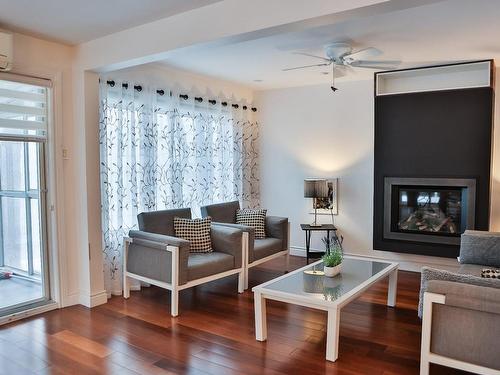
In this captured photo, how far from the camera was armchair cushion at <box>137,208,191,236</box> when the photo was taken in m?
4.22

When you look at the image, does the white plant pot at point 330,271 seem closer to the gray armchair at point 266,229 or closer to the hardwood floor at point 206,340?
the hardwood floor at point 206,340

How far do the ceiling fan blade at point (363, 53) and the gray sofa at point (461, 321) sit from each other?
2.16m

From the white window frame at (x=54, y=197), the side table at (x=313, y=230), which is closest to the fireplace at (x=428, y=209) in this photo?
the side table at (x=313, y=230)

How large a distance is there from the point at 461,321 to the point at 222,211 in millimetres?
3307

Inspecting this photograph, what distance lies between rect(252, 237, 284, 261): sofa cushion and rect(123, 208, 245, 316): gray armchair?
0.31 m

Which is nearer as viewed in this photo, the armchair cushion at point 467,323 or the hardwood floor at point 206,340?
the armchair cushion at point 467,323

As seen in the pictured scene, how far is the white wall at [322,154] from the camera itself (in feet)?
18.2

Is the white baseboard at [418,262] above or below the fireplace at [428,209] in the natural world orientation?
below

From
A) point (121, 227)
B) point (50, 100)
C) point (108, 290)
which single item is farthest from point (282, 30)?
point (108, 290)

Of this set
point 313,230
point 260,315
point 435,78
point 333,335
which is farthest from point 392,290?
point 435,78

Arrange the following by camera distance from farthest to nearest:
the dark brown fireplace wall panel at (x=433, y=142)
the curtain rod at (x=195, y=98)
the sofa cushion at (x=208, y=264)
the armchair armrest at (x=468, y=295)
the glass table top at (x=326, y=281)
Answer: the dark brown fireplace wall panel at (x=433, y=142) < the curtain rod at (x=195, y=98) < the sofa cushion at (x=208, y=264) < the glass table top at (x=326, y=281) < the armchair armrest at (x=468, y=295)

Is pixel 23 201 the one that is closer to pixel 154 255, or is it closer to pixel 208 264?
pixel 154 255

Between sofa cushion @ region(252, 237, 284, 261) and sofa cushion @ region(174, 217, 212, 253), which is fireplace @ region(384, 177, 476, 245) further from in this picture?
sofa cushion @ region(174, 217, 212, 253)

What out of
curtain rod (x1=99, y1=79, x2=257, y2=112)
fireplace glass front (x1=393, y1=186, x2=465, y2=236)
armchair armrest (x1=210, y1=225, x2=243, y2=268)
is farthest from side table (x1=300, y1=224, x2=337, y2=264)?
curtain rod (x1=99, y1=79, x2=257, y2=112)
